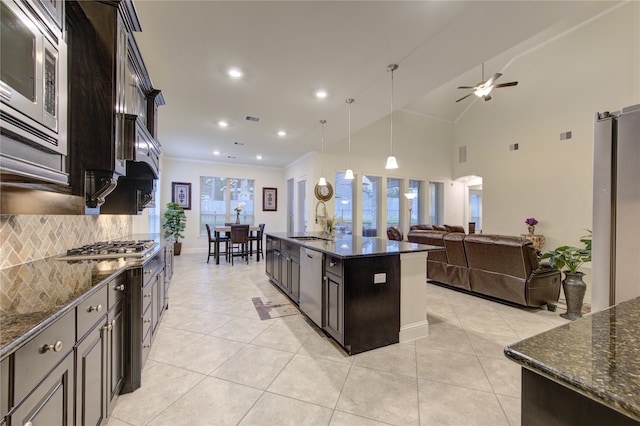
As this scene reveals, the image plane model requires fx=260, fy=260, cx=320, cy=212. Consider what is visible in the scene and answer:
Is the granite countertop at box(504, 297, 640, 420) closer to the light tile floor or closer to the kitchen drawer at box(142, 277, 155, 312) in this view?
the light tile floor

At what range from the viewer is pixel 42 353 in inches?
34.0

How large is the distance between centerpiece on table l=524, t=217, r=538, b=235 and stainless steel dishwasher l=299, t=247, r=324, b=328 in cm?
646

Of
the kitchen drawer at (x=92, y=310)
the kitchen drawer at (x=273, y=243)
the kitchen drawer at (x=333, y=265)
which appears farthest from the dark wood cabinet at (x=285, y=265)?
the kitchen drawer at (x=92, y=310)

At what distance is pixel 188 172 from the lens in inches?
299

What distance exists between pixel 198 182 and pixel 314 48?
625cm

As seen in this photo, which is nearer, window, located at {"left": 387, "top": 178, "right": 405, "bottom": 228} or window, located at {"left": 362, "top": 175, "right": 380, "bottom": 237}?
window, located at {"left": 362, "top": 175, "right": 380, "bottom": 237}

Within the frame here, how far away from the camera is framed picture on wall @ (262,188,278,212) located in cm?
849

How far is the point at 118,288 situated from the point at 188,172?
22.1 ft

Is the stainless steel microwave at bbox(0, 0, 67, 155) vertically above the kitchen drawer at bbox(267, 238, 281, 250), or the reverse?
the stainless steel microwave at bbox(0, 0, 67, 155)

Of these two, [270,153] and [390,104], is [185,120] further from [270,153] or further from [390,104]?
[390,104]

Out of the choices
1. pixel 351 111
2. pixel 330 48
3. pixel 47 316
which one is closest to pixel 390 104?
pixel 351 111

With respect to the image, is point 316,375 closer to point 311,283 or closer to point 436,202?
point 311,283

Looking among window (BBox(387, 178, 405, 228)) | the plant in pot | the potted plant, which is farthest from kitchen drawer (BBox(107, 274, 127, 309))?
window (BBox(387, 178, 405, 228))

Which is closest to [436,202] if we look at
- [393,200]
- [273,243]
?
[393,200]
